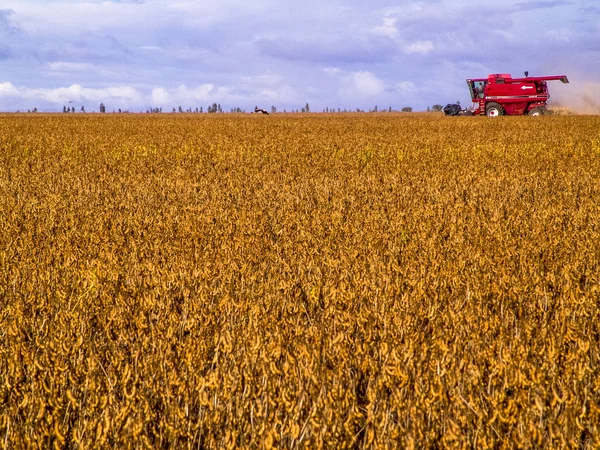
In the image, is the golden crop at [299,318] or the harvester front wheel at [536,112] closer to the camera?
the golden crop at [299,318]

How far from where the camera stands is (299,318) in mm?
2928

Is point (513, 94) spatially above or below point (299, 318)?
above

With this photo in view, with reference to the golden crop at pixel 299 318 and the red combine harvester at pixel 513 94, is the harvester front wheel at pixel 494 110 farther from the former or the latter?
the golden crop at pixel 299 318

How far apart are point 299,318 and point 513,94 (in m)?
30.2

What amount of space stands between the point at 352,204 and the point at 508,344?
3640mm

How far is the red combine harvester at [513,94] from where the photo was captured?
30469mm

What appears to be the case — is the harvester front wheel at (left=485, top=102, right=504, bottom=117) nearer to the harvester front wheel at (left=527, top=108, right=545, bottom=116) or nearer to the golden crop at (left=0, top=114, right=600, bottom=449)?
the harvester front wheel at (left=527, top=108, right=545, bottom=116)

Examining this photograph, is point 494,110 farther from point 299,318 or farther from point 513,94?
point 299,318

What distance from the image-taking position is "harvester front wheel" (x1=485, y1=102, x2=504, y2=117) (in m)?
30.7

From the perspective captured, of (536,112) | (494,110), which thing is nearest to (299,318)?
(494,110)

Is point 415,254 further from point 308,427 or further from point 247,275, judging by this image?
point 308,427

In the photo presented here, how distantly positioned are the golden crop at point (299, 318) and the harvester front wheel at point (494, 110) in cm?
2471

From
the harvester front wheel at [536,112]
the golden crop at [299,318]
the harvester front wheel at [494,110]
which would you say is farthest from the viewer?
the harvester front wheel at [494,110]

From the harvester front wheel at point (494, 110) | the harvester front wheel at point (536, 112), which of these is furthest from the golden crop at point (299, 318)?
the harvester front wheel at point (536, 112)
